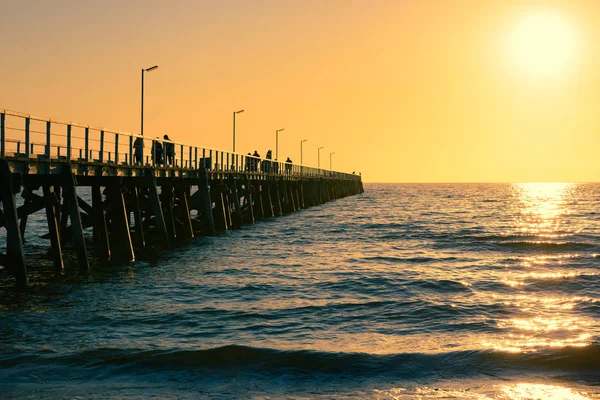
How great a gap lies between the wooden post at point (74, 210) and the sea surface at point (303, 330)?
67 cm

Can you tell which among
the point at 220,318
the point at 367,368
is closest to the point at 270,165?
the point at 220,318

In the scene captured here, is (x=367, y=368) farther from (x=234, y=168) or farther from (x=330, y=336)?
(x=234, y=168)

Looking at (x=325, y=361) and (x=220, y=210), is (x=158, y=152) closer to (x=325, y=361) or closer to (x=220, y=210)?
(x=220, y=210)

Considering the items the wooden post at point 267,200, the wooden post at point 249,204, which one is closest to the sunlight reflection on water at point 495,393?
the wooden post at point 249,204

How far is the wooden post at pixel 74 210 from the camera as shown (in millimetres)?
17938

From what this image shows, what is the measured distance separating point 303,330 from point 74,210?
877 cm

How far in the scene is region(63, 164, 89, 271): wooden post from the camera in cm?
1794

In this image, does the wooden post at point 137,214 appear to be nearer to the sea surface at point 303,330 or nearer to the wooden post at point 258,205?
the sea surface at point 303,330

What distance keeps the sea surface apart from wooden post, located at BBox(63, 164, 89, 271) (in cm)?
67

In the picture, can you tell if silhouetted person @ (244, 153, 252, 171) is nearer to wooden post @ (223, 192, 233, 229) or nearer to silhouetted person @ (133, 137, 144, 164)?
wooden post @ (223, 192, 233, 229)

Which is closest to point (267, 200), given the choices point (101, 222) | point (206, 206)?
point (206, 206)

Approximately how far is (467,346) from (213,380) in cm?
405

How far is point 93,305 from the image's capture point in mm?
14195

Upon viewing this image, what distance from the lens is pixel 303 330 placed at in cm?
1199
